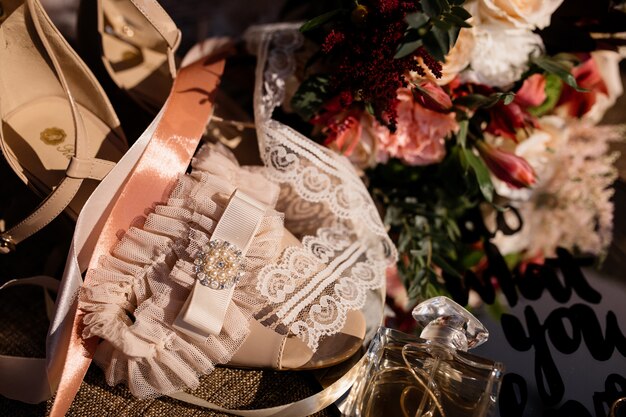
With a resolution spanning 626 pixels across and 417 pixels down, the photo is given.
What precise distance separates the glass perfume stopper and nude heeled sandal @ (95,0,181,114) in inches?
24.1

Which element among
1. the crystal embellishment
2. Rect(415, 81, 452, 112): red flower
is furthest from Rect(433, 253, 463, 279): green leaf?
the crystal embellishment

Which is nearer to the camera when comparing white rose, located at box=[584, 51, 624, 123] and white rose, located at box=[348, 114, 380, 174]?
white rose, located at box=[348, 114, 380, 174]

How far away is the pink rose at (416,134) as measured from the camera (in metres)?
0.82

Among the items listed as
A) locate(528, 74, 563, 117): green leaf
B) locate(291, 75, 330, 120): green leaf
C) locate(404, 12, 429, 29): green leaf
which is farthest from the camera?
locate(528, 74, 563, 117): green leaf

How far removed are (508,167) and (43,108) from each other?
0.79 m

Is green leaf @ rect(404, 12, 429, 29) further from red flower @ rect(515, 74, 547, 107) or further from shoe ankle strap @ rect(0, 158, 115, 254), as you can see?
shoe ankle strap @ rect(0, 158, 115, 254)

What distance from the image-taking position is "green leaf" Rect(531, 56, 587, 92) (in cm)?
79

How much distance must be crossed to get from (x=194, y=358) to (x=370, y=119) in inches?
17.9

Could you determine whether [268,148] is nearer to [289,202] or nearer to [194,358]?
[289,202]

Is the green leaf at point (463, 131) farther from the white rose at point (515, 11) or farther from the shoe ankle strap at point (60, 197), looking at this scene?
the shoe ankle strap at point (60, 197)

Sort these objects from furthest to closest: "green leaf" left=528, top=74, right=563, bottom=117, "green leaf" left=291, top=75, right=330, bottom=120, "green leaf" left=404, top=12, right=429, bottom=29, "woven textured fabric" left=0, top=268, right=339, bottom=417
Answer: "green leaf" left=528, top=74, right=563, bottom=117 → "green leaf" left=291, top=75, right=330, bottom=120 → "woven textured fabric" left=0, top=268, right=339, bottom=417 → "green leaf" left=404, top=12, right=429, bottom=29

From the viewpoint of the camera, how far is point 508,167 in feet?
2.80

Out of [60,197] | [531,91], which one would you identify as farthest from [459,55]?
[60,197]

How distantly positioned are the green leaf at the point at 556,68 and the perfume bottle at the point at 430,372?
395 millimetres
